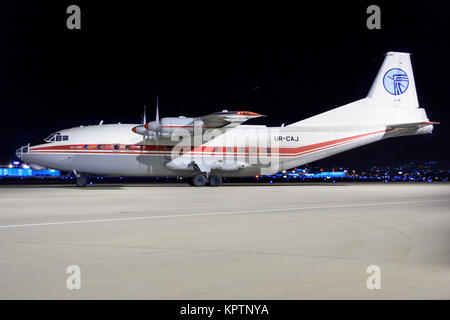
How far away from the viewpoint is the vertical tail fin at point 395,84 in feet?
124

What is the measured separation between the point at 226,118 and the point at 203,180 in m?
5.20

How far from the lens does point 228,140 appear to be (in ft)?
116

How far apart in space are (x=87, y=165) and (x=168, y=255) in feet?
88.9

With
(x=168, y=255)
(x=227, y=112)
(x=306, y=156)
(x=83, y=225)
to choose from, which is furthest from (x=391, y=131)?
(x=168, y=255)

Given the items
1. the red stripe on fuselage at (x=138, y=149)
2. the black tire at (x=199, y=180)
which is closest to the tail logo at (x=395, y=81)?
the red stripe on fuselage at (x=138, y=149)

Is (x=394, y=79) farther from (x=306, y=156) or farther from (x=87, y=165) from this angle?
(x=87, y=165)

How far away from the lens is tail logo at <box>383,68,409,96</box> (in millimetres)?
37969

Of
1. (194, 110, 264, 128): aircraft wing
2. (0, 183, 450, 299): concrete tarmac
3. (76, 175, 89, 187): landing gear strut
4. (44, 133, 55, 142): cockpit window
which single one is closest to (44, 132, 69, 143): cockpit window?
(44, 133, 55, 142): cockpit window

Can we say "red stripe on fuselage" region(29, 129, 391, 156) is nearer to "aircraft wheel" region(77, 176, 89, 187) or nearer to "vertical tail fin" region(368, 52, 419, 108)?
"aircraft wheel" region(77, 176, 89, 187)

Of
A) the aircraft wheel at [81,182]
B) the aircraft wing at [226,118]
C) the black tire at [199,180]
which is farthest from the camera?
the black tire at [199,180]

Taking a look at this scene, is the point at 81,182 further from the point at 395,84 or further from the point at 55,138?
the point at 395,84

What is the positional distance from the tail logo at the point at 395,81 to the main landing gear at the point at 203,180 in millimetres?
15494

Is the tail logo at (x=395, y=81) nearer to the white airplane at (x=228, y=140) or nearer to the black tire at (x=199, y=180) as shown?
the white airplane at (x=228, y=140)

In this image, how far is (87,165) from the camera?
33625 mm
